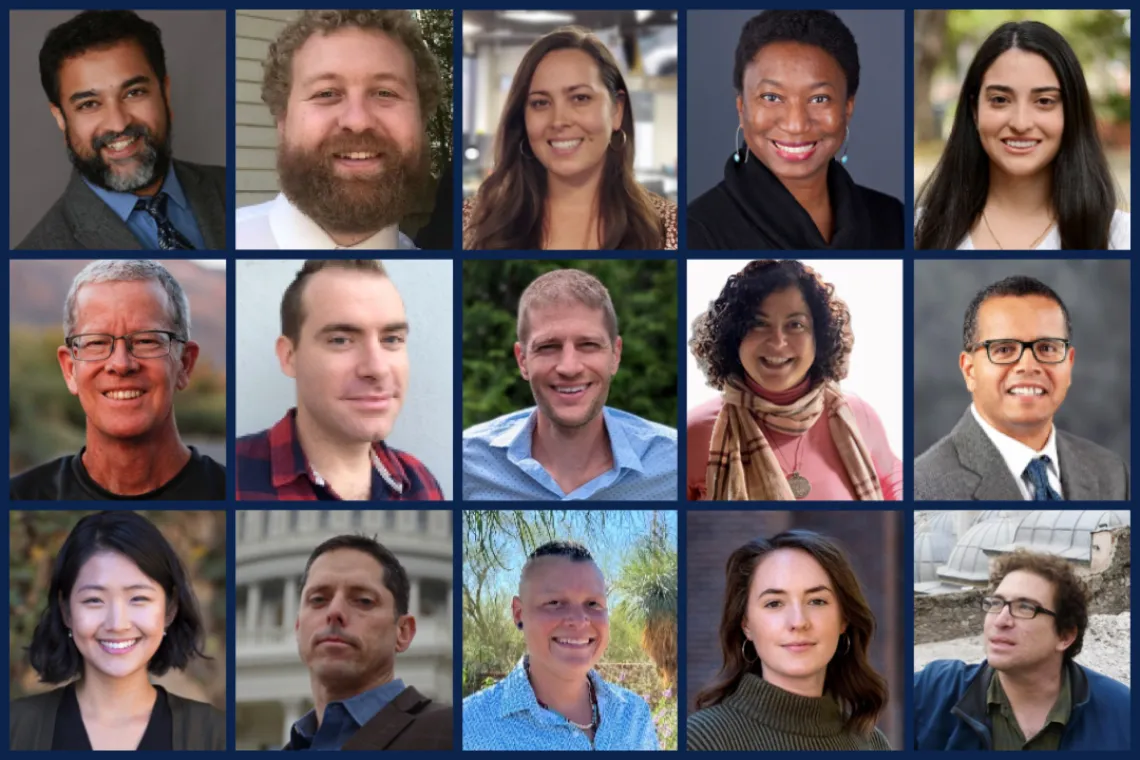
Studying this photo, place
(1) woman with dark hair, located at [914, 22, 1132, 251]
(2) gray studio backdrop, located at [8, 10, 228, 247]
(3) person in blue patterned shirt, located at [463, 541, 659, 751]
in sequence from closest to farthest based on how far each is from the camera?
(3) person in blue patterned shirt, located at [463, 541, 659, 751] < (1) woman with dark hair, located at [914, 22, 1132, 251] < (2) gray studio backdrop, located at [8, 10, 228, 247]

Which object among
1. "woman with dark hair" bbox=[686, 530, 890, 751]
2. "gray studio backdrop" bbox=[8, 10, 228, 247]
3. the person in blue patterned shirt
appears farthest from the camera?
"gray studio backdrop" bbox=[8, 10, 228, 247]

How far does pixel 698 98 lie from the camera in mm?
6703

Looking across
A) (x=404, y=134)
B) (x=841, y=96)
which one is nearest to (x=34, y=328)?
(x=404, y=134)

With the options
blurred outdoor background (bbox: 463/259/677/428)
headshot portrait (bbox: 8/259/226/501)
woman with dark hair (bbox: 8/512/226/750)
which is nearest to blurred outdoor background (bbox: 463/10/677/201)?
blurred outdoor background (bbox: 463/259/677/428)

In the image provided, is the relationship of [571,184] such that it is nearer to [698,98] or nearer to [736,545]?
[698,98]

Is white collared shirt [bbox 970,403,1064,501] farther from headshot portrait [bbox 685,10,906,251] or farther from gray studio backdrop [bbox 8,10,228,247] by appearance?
gray studio backdrop [bbox 8,10,228,247]

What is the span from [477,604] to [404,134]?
189 cm

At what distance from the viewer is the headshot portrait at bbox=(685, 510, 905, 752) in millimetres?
6434

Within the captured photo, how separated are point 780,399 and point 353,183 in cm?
190

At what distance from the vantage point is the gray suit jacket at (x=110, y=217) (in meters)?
6.73

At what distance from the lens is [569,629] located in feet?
21.5

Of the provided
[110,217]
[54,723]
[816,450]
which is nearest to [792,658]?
[816,450]

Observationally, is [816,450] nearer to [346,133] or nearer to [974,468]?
[974,468]

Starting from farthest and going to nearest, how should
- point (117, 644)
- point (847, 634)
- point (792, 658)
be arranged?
point (117, 644)
point (847, 634)
point (792, 658)
